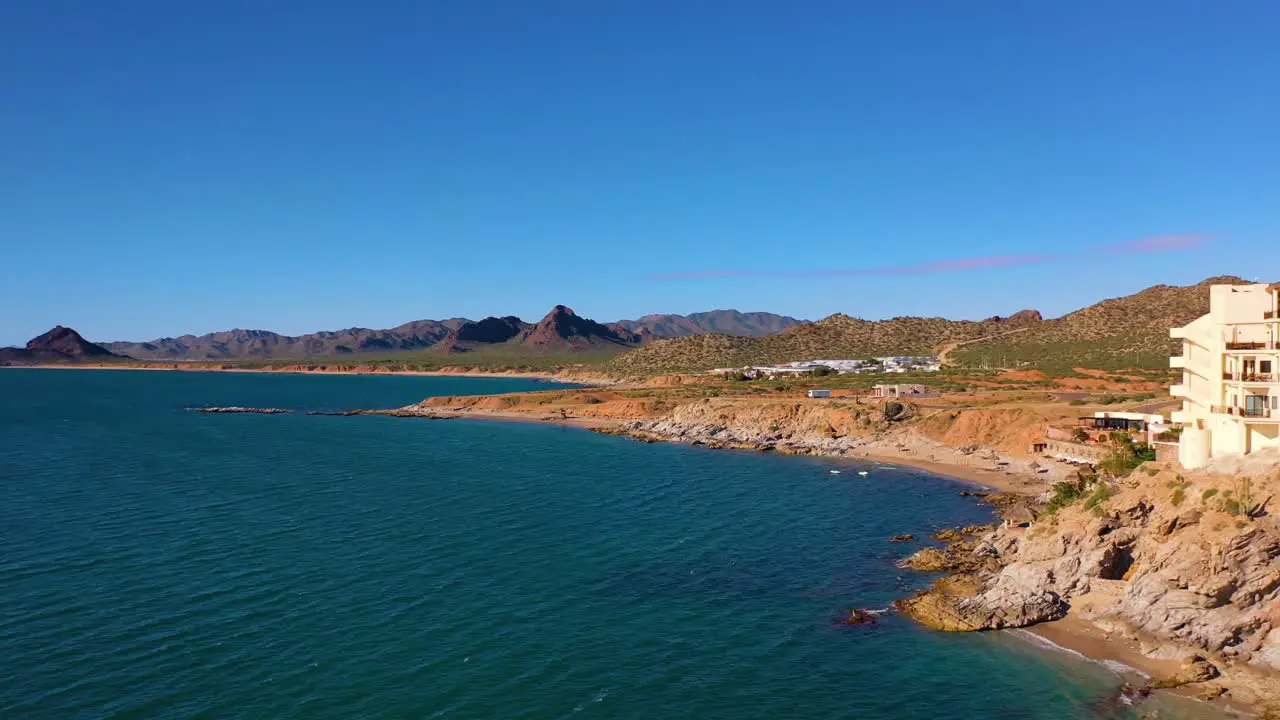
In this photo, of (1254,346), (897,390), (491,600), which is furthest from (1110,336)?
(491,600)

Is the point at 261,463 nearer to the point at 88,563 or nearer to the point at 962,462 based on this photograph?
the point at 88,563

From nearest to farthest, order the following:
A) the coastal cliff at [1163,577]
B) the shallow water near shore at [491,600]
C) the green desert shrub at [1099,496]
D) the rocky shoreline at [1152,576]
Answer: the shallow water near shore at [491,600]
the rocky shoreline at [1152,576]
the coastal cliff at [1163,577]
the green desert shrub at [1099,496]

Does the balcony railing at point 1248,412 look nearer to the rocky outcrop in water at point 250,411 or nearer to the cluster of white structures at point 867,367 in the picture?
the cluster of white structures at point 867,367

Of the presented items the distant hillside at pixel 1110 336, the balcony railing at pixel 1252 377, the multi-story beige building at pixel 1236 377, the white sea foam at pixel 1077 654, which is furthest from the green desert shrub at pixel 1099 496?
the distant hillside at pixel 1110 336

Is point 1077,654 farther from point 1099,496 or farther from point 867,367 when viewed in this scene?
point 867,367

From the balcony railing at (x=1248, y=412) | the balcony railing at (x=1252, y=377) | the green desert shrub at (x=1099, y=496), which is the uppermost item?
the balcony railing at (x=1252, y=377)

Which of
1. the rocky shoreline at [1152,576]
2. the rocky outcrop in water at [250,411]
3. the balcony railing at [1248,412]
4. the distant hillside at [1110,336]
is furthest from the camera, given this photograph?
the rocky outcrop in water at [250,411]

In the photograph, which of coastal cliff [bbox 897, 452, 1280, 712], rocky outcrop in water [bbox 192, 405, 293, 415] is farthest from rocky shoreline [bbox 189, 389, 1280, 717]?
rocky outcrop in water [bbox 192, 405, 293, 415]
